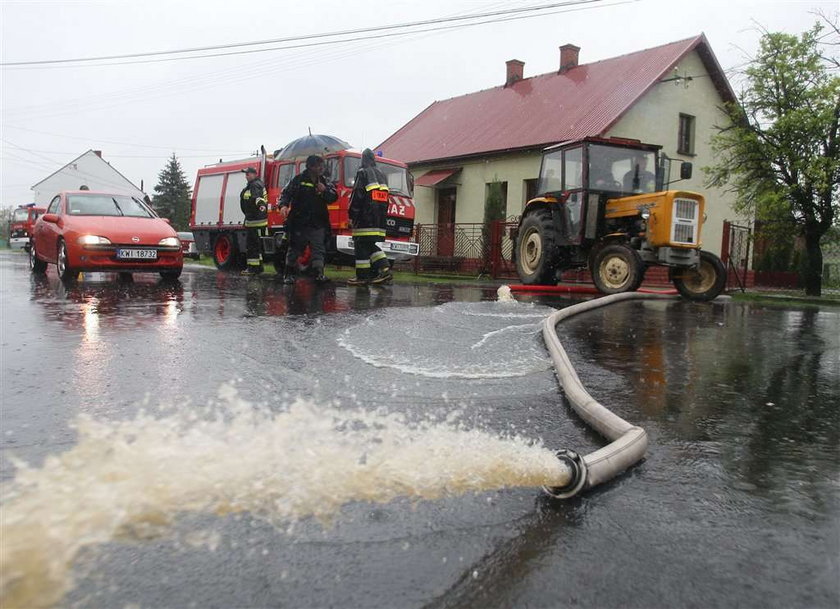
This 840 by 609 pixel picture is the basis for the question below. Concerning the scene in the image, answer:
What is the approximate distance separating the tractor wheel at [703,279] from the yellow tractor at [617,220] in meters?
0.01

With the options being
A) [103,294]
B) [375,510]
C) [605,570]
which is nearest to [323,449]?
[375,510]

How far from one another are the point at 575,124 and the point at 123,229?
1595 centimetres

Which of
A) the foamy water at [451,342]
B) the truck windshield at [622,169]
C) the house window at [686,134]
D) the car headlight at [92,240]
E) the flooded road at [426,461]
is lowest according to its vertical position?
the flooded road at [426,461]

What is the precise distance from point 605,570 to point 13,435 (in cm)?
232

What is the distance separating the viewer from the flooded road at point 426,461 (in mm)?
1688

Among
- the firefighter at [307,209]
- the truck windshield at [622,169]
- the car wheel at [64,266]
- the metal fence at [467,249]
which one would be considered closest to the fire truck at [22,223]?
the metal fence at [467,249]

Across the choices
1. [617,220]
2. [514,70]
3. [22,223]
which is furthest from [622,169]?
[22,223]

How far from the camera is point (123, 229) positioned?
10.2 m

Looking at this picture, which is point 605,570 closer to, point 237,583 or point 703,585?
point 703,585

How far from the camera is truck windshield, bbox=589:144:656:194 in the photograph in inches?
432

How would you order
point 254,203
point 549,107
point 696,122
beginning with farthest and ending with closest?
1. point 549,107
2. point 696,122
3. point 254,203

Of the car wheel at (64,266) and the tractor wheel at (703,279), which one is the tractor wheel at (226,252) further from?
the tractor wheel at (703,279)

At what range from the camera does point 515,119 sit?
25.2 meters

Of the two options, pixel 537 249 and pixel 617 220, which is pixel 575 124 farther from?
pixel 617 220
